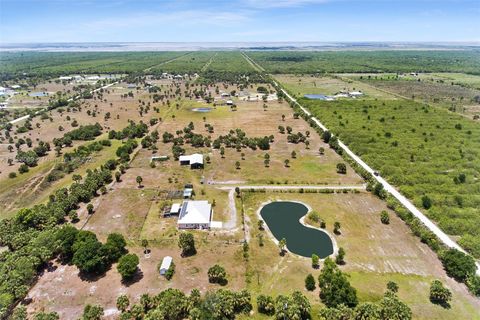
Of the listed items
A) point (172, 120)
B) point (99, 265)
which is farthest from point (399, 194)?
point (172, 120)

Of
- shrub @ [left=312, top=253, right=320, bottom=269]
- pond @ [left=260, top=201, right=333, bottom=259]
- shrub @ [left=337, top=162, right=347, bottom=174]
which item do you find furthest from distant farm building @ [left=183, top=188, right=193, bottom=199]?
shrub @ [left=337, top=162, right=347, bottom=174]

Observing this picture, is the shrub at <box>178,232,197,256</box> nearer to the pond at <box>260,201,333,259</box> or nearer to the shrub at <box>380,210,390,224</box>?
the pond at <box>260,201,333,259</box>

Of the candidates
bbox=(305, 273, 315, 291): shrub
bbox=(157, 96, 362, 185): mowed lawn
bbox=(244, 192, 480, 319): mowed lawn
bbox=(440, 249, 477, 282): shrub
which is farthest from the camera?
bbox=(157, 96, 362, 185): mowed lawn

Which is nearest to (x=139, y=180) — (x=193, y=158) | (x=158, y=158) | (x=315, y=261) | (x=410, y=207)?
(x=158, y=158)

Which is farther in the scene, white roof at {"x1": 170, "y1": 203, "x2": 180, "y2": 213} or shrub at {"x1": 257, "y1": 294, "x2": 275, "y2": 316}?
white roof at {"x1": 170, "y1": 203, "x2": 180, "y2": 213}

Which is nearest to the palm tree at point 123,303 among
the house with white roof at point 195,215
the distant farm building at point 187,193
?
the house with white roof at point 195,215

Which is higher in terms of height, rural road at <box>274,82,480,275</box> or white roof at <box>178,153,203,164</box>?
white roof at <box>178,153,203,164</box>

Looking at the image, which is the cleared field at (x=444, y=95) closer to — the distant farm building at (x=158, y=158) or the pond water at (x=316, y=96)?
the pond water at (x=316, y=96)
